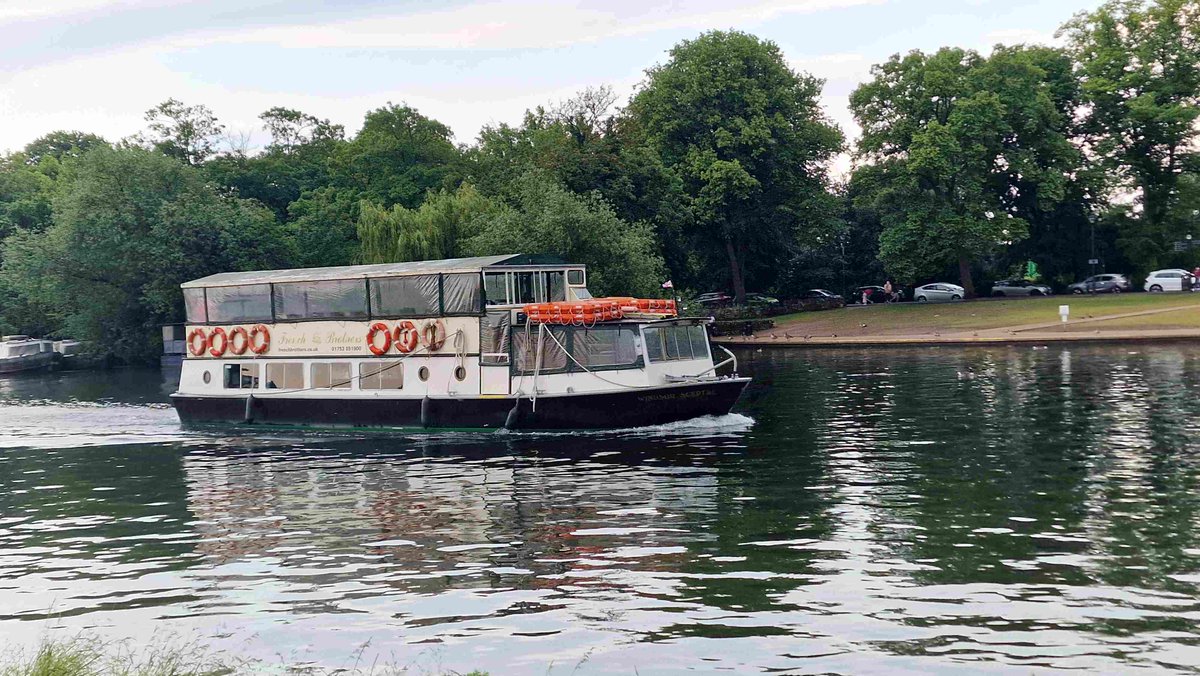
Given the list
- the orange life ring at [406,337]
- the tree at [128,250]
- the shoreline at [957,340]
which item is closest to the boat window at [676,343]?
the orange life ring at [406,337]

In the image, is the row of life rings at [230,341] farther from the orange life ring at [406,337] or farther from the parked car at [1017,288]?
the parked car at [1017,288]

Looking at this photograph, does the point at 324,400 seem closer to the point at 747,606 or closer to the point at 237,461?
the point at 237,461

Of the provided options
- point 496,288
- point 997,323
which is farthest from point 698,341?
point 997,323

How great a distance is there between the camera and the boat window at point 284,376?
4162cm

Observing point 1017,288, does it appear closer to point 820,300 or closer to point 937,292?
point 937,292

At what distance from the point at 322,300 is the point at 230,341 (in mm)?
4881

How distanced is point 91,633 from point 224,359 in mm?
28175

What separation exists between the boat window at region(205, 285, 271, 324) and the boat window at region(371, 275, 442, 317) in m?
5.16

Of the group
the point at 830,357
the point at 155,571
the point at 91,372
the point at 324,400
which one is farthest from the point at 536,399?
the point at 91,372

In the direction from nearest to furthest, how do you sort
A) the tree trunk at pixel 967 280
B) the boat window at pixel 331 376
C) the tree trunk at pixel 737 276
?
the boat window at pixel 331 376, the tree trunk at pixel 967 280, the tree trunk at pixel 737 276

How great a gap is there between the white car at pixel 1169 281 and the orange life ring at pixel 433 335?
2651 inches

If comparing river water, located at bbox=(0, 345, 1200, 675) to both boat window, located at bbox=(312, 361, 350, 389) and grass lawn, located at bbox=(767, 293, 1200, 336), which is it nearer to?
boat window, located at bbox=(312, 361, 350, 389)

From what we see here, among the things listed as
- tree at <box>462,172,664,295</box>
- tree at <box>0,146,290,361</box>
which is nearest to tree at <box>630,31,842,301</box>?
tree at <box>462,172,664,295</box>

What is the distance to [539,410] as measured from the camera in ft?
118
